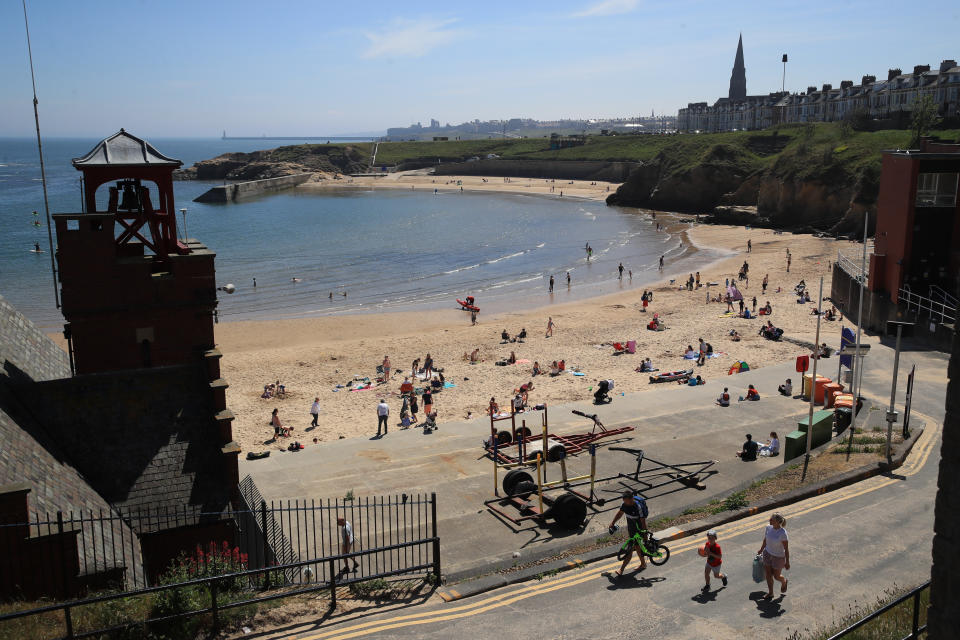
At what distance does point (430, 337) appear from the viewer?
123 feet

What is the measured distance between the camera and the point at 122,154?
12.9 meters

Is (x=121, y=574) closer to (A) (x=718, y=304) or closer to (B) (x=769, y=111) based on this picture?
(A) (x=718, y=304)

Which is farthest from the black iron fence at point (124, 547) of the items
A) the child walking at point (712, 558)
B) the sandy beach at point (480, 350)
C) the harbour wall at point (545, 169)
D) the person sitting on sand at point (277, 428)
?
the harbour wall at point (545, 169)

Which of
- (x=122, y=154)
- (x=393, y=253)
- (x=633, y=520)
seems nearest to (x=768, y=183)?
(x=393, y=253)

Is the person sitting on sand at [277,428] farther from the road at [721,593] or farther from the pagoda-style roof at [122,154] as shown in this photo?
the road at [721,593]

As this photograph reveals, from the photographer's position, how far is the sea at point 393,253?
48.7m

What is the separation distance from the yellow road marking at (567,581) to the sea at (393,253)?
3241cm

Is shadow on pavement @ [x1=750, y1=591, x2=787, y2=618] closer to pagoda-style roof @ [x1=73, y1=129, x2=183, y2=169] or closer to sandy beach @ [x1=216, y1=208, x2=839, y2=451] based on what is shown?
pagoda-style roof @ [x1=73, y1=129, x2=183, y2=169]

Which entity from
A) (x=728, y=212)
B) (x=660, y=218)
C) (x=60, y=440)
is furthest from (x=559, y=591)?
(x=660, y=218)

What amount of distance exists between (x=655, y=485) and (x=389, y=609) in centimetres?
795

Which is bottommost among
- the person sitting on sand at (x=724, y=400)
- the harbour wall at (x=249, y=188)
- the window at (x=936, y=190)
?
the person sitting on sand at (x=724, y=400)

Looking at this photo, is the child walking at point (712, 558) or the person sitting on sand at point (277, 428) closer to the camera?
the child walking at point (712, 558)

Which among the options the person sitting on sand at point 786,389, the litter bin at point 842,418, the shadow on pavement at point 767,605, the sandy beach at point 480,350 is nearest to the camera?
the shadow on pavement at point 767,605

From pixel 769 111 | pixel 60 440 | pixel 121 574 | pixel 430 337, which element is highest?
pixel 769 111
